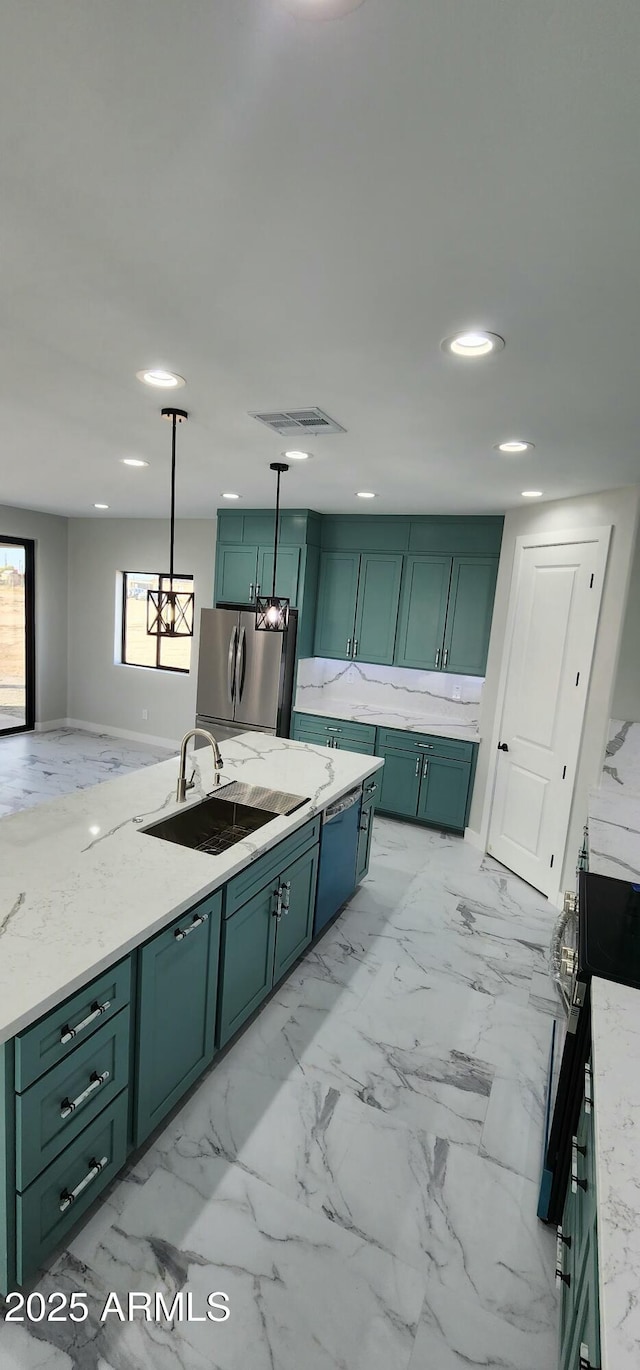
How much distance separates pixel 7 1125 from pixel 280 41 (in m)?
2.03

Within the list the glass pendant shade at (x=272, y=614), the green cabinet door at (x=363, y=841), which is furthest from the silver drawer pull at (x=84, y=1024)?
the green cabinet door at (x=363, y=841)

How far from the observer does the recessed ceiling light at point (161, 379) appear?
2036 millimetres

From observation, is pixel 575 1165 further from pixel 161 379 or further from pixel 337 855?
pixel 161 379

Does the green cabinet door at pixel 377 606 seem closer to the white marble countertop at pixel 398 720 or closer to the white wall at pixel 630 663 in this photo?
the white marble countertop at pixel 398 720

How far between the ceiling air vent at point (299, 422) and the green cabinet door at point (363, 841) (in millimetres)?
2057

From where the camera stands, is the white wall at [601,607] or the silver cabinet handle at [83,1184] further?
the white wall at [601,607]

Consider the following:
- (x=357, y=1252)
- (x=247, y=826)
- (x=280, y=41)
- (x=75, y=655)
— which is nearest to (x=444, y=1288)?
(x=357, y=1252)

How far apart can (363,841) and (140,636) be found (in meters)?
4.43

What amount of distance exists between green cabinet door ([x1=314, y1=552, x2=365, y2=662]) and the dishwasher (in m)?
2.08

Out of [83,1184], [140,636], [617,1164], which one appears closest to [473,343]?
[617,1164]

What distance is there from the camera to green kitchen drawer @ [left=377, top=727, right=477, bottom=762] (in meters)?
4.51

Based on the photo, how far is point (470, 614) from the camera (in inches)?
181

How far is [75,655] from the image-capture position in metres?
7.18

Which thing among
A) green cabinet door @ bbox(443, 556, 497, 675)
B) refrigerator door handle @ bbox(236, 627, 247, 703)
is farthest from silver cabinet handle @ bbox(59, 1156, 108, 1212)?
green cabinet door @ bbox(443, 556, 497, 675)
